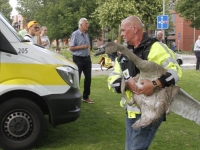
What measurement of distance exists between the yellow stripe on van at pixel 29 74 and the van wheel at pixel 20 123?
30 cm

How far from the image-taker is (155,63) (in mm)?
2963

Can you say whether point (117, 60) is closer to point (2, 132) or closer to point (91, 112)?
point (2, 132)

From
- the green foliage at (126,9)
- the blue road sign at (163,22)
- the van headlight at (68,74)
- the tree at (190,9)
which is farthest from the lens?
the tree at (190,9)

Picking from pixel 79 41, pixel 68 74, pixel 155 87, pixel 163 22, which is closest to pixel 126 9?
pixel 163 22

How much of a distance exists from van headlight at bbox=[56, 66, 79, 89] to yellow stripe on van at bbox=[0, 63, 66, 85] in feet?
0.21

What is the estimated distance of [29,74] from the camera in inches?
188

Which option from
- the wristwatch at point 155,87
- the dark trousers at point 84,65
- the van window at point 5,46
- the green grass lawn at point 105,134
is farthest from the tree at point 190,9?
the wristwatch at point 155,87

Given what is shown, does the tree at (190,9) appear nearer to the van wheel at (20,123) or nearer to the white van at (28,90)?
the white van at (28,90)

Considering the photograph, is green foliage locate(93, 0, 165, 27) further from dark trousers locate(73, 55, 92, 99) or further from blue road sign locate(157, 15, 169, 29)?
dark trousers locate(73, 55, 92, 99)

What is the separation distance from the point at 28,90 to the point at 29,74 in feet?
0.74

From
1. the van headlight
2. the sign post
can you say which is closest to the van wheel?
the van headlight

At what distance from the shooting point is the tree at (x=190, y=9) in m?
44.9

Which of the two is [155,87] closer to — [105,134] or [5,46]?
[5,46]

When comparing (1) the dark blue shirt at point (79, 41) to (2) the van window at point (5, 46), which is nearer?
(2) the van window at point (5, 46)
